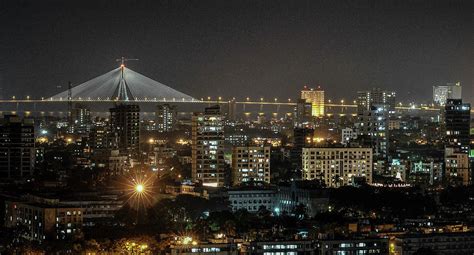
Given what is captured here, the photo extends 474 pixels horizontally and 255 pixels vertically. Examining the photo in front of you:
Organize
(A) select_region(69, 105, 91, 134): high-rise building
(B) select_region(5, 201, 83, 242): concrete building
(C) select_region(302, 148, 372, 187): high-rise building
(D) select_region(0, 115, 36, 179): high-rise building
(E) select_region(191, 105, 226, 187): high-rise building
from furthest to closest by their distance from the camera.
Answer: (A) select_region(69, 105, 91, 134): high-rise building → (D) select_region(0, 115, 36, 179): high-rise building → (C) select_region(302, 148, 372, 187): high-rise building → (E) select_region(191, 105, 226, 187): high-rise building → (B) select_region(5, 201, 83, 242): concrete building

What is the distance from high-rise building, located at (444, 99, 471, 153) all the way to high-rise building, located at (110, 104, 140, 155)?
733 cm

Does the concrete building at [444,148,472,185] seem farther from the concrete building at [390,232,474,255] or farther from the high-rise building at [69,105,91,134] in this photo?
the high-rise building at [69,105,91,134]

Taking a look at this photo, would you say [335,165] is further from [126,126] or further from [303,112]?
[303,112]

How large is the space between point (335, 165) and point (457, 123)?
5542mm

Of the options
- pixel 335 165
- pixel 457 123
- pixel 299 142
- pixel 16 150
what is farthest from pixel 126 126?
pixel 335 165

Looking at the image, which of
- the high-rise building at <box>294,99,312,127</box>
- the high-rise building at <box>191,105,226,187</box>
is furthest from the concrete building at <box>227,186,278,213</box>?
the high-rise building at <box>294,99,312,127</box>

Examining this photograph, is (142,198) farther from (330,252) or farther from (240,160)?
(330,252)

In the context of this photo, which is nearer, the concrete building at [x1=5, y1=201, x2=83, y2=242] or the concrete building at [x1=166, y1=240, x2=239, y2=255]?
the concrete building at [x1=166, y1=240, x2=239, y2=255]

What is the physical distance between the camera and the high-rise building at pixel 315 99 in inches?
1956

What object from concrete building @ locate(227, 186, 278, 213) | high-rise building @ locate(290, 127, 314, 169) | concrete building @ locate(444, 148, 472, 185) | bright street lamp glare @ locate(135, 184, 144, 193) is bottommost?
concrete building @ locate(227, 186, 278, 213)

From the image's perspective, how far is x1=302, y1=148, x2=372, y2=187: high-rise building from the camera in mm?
25672

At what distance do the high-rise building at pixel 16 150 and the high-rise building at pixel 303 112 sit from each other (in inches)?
700

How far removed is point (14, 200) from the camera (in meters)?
20.7

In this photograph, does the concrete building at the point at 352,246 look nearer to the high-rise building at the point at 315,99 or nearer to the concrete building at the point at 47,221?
the concrete building at the point at 47,221
